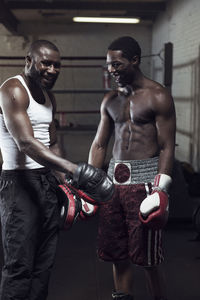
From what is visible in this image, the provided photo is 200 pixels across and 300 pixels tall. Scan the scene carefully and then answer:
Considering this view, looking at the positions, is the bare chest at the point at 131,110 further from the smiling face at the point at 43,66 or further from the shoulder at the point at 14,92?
the shoulder at the point at 14,92

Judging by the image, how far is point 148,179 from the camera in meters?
2.16

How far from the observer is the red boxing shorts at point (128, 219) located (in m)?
2.08

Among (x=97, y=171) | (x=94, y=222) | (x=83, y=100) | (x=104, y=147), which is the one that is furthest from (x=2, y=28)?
(x=97, y=171)

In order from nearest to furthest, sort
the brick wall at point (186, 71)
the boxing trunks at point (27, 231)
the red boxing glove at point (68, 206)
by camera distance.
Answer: the boxing trunks at point (27, 231)
the red boxing glove at point (68, 206)
the brick wall at point (186, 71)

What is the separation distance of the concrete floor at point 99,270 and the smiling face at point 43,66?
1.40 meters

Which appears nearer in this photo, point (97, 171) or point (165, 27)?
point (97, 171)

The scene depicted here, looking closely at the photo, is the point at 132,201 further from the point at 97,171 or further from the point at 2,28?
the point at 2,28

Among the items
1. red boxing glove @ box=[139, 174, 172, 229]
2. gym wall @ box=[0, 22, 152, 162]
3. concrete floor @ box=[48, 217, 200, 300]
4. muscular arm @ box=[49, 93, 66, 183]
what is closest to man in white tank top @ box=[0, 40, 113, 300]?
muscular arm @ box=[49, 93, 66, 183]

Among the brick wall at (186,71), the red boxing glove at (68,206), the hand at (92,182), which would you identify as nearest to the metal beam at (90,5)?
the brick wall at (186,71)

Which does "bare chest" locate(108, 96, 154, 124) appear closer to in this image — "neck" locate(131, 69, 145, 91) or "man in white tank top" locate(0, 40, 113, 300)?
"neck" locate(131, 69, 145, 91)

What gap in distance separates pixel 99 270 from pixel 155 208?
1203 mm

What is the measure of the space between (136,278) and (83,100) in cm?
622

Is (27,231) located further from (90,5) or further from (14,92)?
(90,5)

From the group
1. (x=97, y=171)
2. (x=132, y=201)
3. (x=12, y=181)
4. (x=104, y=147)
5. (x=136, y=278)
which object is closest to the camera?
(x=97, y=171)
